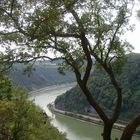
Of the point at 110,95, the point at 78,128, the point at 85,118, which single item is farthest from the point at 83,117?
the point at 78,128

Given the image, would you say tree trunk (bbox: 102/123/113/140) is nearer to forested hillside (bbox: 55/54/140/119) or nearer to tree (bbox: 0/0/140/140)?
tree (bbox: 0/0/140/140)

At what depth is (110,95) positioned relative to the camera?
8638 cm

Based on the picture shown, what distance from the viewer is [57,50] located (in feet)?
22.5

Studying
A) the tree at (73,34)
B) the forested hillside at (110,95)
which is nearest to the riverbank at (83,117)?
the forested hillside at (110,95)

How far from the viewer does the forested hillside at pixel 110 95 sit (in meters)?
81.8

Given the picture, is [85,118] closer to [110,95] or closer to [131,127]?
[110,95]

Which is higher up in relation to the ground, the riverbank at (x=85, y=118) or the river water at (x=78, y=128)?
the riverbank at (x=85, y=118)

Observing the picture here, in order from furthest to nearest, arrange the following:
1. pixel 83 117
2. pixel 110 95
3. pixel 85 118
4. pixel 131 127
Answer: pixel 110 95
pixel 83 117
pixel 85 118
pixel 131 127

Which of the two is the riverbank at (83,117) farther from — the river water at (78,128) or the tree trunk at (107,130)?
the tree trunk at (107,130)

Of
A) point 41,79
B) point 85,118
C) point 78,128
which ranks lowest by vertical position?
point 78,128

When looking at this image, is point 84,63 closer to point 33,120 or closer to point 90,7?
point 90,7

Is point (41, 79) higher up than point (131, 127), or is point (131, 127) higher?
point (41, 79)

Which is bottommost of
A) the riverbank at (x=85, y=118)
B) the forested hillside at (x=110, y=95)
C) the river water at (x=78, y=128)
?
the river water at (x=78, y=128)

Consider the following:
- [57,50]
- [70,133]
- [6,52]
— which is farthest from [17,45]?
[70,133]
